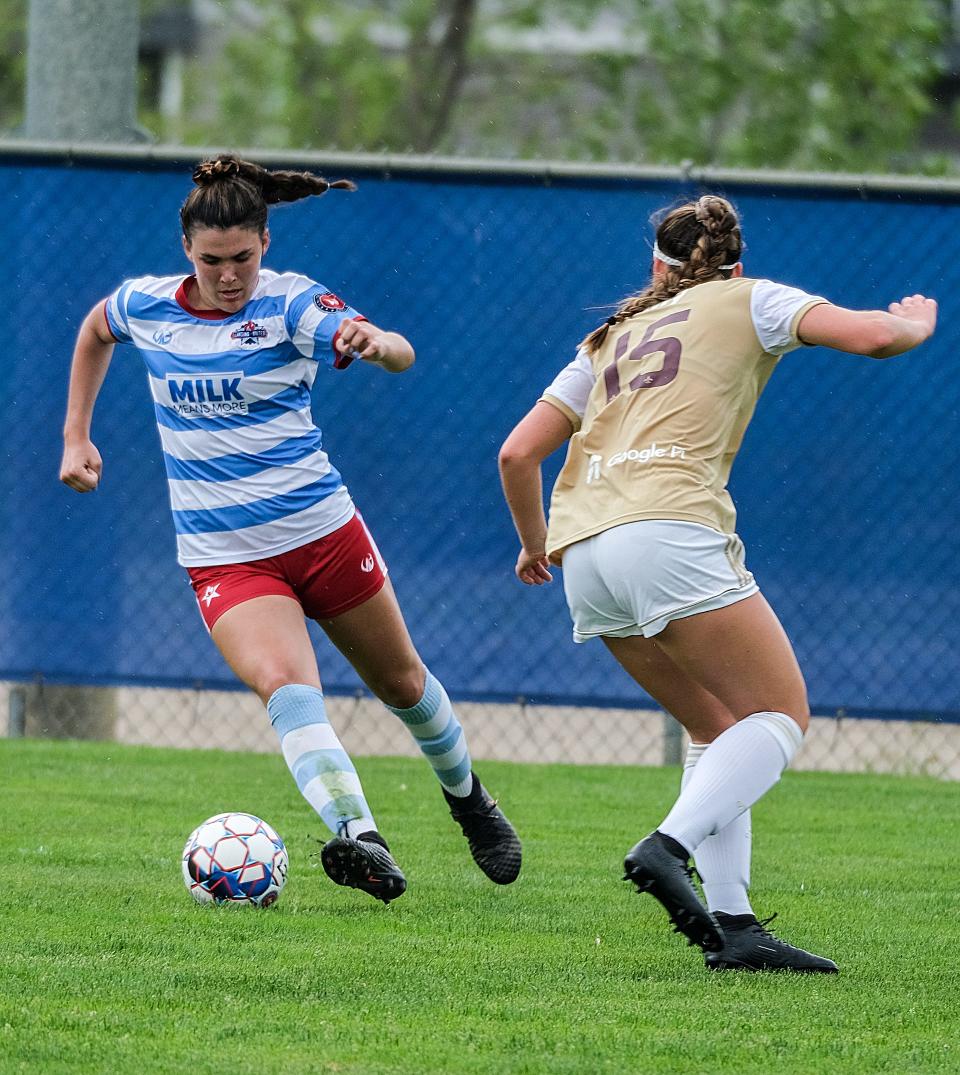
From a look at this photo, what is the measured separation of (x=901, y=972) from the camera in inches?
158

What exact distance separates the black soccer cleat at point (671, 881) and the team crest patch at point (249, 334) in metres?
1.75

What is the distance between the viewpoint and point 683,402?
13.0ft

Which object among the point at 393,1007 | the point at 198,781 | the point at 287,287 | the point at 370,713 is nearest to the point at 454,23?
the point at 370,713

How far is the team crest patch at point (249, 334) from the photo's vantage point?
459 cm

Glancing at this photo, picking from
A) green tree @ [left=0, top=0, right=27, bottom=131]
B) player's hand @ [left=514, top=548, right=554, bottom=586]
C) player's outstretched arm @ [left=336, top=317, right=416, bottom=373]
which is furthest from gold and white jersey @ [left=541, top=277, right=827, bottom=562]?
green tree @ [left=0, top=0, right=27, bottom=131]

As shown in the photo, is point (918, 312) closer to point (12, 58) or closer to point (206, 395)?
point (206, 395)

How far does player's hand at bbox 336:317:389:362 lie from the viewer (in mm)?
4176

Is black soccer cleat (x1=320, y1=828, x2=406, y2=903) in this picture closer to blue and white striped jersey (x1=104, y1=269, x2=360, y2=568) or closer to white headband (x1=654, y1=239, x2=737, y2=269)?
blue and white striped jersey (x1=104, y1=269, x2=360, y2=568)

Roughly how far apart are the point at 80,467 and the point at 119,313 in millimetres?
453

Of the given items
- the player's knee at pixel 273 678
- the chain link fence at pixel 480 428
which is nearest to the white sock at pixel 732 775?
the player's knee at pixel 273 678

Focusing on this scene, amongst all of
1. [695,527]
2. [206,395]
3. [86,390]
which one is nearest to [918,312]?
[695,527]

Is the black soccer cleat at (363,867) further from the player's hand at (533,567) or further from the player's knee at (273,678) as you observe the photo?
the player's hand at (533,567)

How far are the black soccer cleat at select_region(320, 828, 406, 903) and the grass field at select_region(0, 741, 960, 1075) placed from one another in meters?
0.12

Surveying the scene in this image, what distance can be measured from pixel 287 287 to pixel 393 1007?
2.02m
